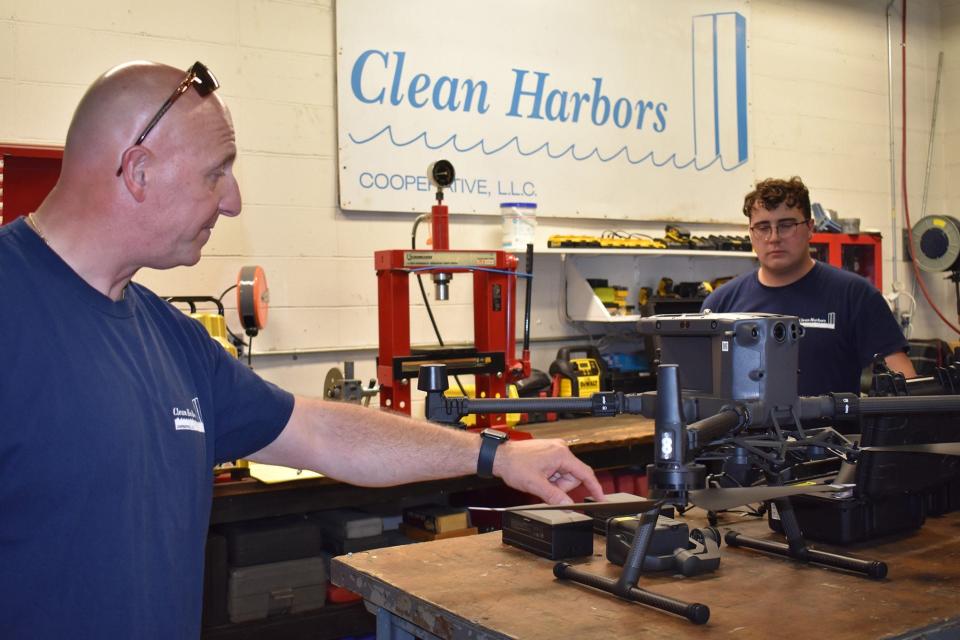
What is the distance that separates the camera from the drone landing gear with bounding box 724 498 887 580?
5.31 feet

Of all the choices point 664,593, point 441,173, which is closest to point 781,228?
point 441,173

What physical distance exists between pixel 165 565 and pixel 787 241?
2.42 meters

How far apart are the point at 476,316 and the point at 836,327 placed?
1.21 m

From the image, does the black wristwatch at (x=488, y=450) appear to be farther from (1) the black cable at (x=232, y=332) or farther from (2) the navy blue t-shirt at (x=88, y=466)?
(1) the black cable at (x=232, y=332)

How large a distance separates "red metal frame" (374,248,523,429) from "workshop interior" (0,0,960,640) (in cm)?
1

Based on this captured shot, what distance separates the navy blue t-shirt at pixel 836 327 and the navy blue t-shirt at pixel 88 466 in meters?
2.21

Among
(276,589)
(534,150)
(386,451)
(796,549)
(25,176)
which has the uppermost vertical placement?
(534,150)

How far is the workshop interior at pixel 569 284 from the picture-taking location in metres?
1.56

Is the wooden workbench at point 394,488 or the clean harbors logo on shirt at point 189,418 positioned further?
the wooden workbench at point 394,488

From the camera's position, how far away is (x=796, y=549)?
1.72 metres

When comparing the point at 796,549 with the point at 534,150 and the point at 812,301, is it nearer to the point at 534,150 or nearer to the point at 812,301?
the point at 812,301

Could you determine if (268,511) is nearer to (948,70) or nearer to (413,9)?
(413,9)

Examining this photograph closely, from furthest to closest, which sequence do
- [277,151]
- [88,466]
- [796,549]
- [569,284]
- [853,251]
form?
[853,251]
[569,284]
[277,151]
[796,549]
[88,466]

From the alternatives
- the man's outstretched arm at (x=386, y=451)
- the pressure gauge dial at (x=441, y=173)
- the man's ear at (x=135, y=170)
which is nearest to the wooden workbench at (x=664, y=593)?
the man's outstretched arm at (x=386, y=451)
